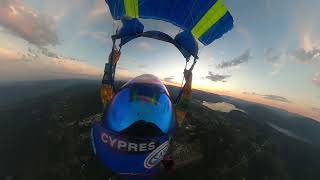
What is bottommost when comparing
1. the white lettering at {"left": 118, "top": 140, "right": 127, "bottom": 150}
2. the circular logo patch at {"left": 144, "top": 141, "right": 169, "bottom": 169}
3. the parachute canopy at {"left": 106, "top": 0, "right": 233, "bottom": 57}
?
the circular logo patch at {"left": 144, "top": 141, "right": 169, "bottom": 169}

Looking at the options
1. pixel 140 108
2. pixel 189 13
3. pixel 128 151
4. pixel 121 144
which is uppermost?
pixel 189 13

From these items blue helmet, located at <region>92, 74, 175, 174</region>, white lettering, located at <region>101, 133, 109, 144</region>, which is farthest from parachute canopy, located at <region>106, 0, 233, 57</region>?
white lettering, located at <region>101, 133, 109, 144</region>

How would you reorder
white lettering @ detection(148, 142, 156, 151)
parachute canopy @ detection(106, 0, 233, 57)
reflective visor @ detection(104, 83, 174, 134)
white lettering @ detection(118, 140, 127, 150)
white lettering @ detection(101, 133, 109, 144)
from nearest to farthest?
white lettering @ detection(118, 140, 127, 150) < white lettering @ detection(148, 142, 156, 151) < white lettering @ detection(101, 133, 109, 144) < reflective visor @ detection(104, 83, 174, 134) < parachute canopy @ detection(106, 0, 233, 57)

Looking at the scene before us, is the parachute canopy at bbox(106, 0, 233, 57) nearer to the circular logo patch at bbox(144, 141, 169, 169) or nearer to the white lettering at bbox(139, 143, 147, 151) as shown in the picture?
the circular logo patch at bbox(144, 141, 169, 169)

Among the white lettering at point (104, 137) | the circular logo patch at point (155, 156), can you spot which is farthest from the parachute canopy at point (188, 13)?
the white lettering at point (104, 137)

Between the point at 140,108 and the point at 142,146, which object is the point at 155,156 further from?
the point at 140,108

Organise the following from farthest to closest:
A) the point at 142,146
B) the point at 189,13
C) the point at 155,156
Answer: the point at 189,13, the point at 155,156, the point at 142,146

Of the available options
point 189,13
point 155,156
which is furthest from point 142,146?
point 189,13
